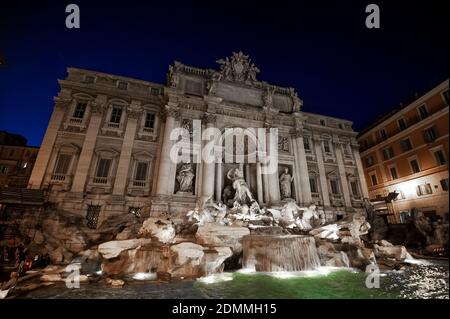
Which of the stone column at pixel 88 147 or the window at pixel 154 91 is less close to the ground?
the window at pixel 154 91

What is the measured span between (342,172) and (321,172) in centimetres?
257

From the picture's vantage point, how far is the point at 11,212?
12.5 meters

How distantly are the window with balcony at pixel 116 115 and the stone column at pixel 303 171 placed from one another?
644 inches

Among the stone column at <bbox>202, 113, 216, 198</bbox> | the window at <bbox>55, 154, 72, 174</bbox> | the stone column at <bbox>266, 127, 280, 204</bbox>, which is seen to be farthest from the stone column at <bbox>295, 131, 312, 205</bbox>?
the window at <bbox>55, 154, 72, 174</bbox>

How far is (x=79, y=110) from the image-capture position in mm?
16844

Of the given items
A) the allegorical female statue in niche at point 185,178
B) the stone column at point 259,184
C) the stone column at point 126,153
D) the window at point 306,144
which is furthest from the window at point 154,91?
the window at point 306,144

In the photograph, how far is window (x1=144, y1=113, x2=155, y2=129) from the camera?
59.0ft

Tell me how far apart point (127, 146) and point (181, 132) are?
14.2 feet

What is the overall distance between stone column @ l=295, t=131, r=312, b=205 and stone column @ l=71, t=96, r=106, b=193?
1736 centimetres

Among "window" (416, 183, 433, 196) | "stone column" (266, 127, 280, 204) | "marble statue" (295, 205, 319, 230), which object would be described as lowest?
"marble statue" (295, 205, 319, 230)

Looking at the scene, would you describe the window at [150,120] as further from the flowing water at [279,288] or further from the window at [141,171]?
the flowing water at [279,288]

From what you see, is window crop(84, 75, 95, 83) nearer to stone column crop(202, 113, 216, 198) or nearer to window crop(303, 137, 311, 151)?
stone column crop(202, 113, 216, 198)

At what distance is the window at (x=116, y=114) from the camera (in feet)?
56.9
